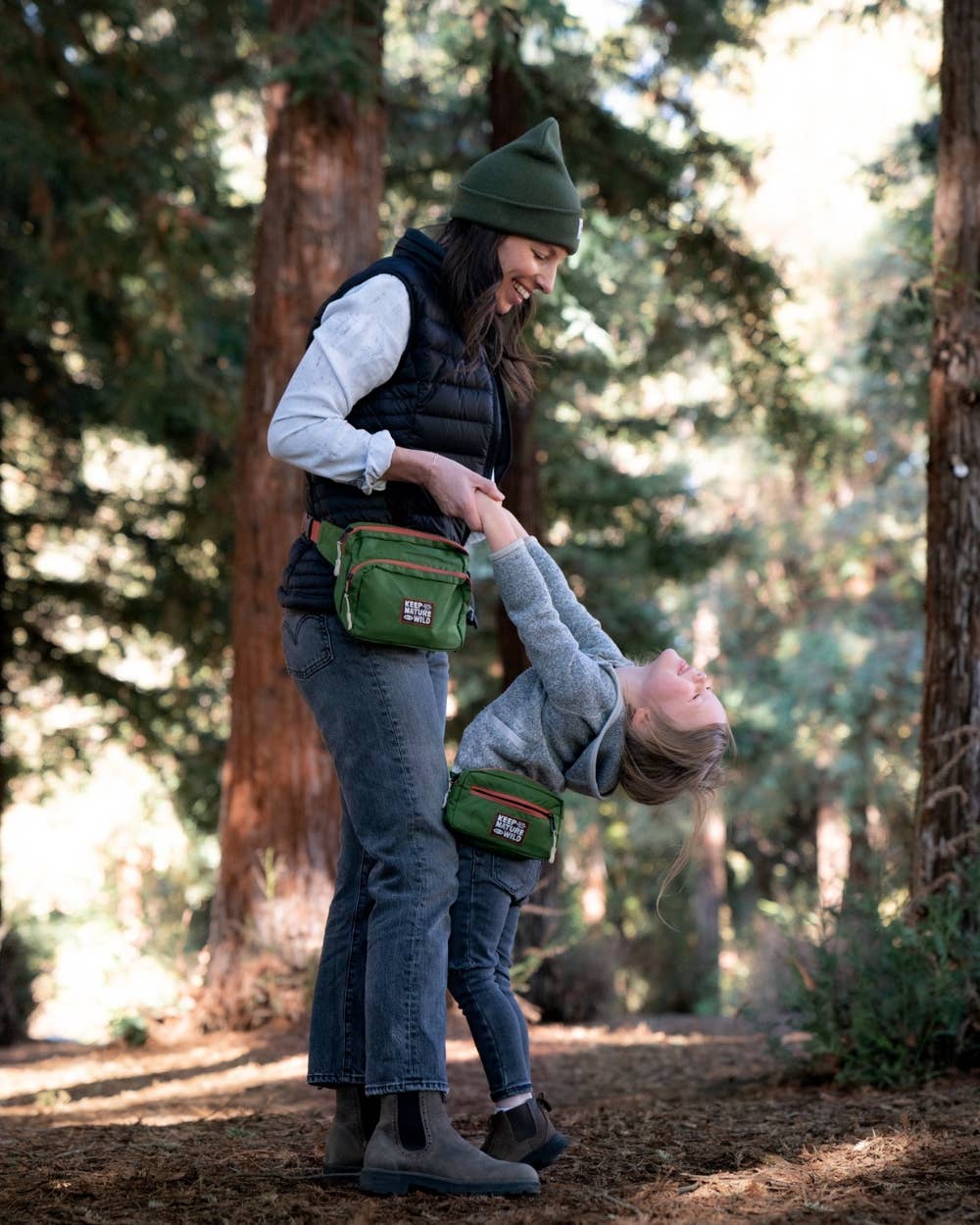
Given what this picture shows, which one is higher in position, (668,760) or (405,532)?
(405,532)

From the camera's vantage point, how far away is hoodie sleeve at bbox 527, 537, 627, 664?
11.5ft

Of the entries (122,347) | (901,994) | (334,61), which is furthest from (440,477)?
(122,347)

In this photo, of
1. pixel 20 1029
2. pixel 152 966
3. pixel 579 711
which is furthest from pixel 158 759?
pixel 579 711

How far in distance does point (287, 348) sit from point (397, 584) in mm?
4694

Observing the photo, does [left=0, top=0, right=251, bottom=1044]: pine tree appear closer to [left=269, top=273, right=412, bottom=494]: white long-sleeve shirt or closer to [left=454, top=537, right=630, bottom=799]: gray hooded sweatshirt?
[left=269, top=273, right=412, bottom=494]: white long-sleeve shirt

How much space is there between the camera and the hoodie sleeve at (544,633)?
3188 mm

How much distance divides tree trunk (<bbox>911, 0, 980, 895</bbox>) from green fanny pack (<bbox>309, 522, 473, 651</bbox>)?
3110mm

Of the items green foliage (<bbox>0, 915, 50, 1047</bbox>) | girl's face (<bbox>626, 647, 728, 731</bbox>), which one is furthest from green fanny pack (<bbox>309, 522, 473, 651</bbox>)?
green foliage (<bbox>0, 915, 50, 1047</bbox>)

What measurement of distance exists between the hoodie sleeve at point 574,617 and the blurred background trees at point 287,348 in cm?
245

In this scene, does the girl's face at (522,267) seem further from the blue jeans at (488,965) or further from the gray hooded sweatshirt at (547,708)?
the blue jeans at (488,965)

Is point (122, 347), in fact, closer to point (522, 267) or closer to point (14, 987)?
point (14, 987)

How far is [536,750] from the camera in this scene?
334 centimetres

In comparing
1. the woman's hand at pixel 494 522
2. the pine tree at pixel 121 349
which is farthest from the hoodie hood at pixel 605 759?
the pine tree at pixel 121 349

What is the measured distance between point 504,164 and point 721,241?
22.3ft
